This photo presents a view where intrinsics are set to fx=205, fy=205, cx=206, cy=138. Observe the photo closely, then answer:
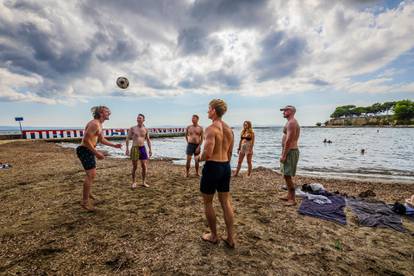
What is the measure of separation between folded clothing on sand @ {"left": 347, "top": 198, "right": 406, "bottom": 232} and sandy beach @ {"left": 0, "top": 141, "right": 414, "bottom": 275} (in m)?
0.21

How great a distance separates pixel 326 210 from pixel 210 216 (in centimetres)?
344

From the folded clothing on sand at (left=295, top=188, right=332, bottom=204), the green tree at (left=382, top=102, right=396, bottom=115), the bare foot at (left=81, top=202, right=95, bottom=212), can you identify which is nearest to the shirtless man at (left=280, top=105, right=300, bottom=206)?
the folded clothing on sand at (left=295, top=188, right=332, bottom=204)

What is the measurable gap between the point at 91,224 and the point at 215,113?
3.29 metres

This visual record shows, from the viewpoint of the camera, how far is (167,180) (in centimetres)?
784

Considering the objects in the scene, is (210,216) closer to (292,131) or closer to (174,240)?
(174,240)

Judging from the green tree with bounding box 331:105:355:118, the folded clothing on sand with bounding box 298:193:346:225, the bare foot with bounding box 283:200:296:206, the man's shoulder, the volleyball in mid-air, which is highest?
the green tree with bounding box 331:105:355:118

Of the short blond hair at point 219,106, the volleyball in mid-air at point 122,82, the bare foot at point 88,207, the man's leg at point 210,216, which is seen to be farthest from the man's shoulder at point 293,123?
the volleyball in mid-air at point 122,82

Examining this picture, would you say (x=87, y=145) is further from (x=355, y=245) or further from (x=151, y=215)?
(x=355, y=245)

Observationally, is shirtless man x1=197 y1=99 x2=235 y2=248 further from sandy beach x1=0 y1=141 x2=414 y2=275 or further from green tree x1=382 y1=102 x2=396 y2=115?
green tree x1=382 y1=102 x2=396 y2=115

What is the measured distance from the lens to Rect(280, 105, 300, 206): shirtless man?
515cm

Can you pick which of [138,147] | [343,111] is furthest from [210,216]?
[343,111]

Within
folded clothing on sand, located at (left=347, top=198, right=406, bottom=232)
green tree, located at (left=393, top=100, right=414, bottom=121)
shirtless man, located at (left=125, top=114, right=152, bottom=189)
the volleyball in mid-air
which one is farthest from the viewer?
green tree, located at (left=393, top=100, right=414, bottom=121)

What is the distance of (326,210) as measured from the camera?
5023 mm

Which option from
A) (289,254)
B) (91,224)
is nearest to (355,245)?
(289,254)
